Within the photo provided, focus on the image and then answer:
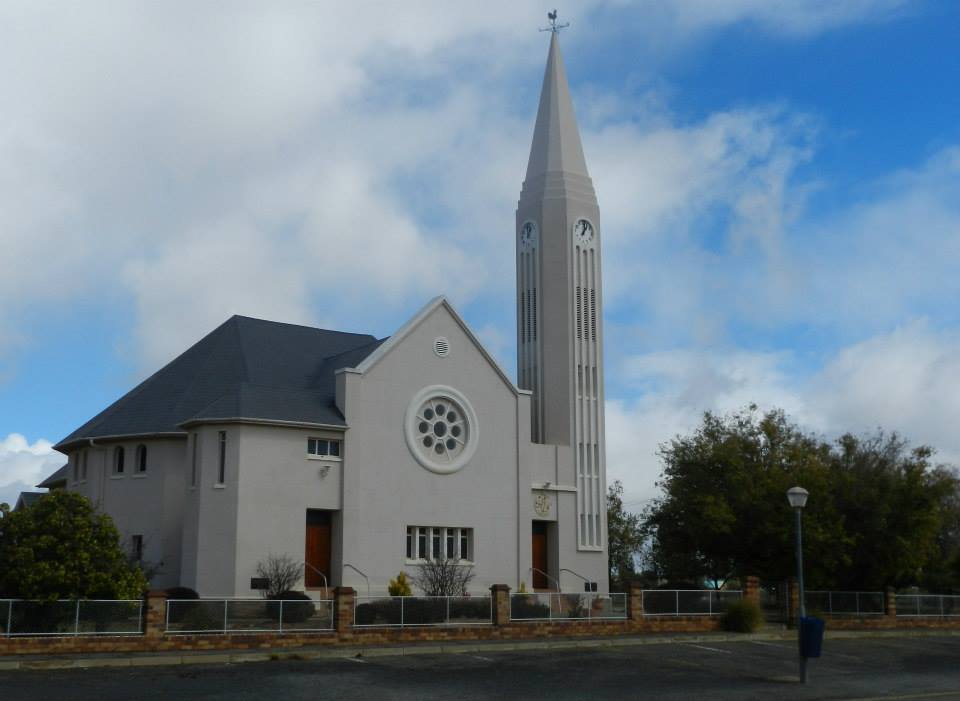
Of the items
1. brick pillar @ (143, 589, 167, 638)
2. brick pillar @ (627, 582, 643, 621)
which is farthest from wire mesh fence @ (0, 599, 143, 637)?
brick pillar @ (627, 582, 643, 621)

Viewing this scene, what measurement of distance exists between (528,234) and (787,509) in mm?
15281

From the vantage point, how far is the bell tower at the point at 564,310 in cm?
4253

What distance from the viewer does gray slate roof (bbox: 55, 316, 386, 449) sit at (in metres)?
35.0

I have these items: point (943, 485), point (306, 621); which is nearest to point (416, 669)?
point (306, 621)

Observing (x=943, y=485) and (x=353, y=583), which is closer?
(x=353, y=583)

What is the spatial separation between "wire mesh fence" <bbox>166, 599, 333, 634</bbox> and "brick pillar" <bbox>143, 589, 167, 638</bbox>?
0.20 metres

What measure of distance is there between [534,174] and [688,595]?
20.2 m

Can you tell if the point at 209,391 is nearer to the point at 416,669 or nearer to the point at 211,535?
the point at 211,535

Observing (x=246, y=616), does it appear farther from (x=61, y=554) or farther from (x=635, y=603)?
(x=635, y=603)

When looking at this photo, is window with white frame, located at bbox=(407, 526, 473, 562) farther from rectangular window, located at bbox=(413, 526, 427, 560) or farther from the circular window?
the circular window

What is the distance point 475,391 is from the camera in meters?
39.4

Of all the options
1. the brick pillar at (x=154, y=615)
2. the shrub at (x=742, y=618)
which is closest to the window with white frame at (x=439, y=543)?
the shrub at (x=742, y=618)

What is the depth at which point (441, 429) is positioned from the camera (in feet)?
126

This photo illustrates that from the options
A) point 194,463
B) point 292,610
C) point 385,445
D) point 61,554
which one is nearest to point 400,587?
Answer: point 385,445
